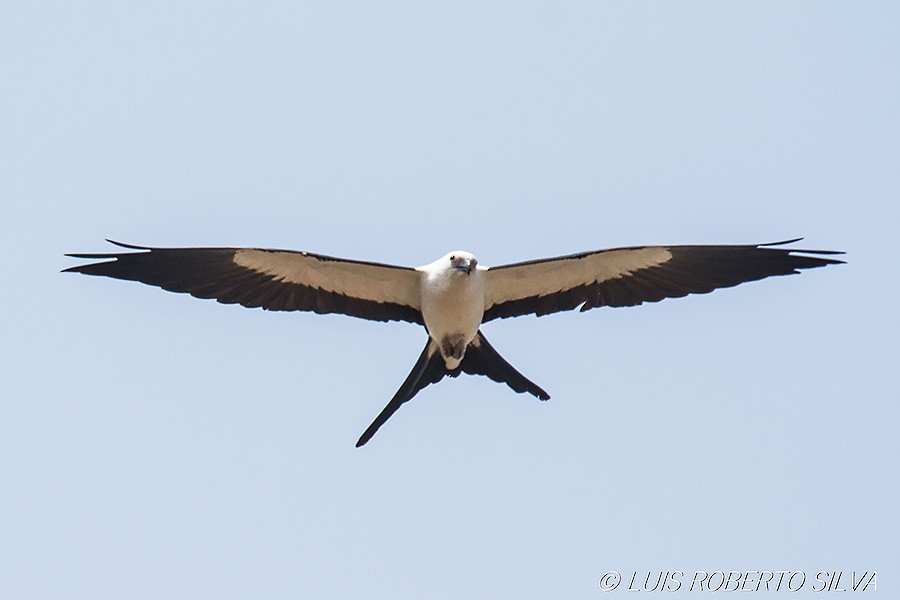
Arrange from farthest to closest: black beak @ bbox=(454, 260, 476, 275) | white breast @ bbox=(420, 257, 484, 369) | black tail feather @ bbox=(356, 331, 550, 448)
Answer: black tail feather @ bbox=(356, 331, 550, 448), white breast @ bbox=(420, 257, 484, 369), black beak @ bbox=(454, 260, 476, 275)

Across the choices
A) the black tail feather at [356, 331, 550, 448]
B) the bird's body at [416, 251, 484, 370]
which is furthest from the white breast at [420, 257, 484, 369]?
the black tail feather at [356, 331, 550, 448]

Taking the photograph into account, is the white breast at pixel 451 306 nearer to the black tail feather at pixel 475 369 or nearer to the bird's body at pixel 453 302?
the bird's body at pixel 453 302

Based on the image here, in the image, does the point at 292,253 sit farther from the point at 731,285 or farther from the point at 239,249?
the point at 731,285

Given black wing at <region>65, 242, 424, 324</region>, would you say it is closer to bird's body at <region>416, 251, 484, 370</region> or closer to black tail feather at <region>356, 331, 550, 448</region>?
bird's body at <region>416, 251, 484, 370</region>

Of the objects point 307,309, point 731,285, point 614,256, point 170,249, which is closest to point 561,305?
point 614,256

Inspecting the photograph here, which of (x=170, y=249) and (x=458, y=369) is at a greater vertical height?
(x=170, y=249)

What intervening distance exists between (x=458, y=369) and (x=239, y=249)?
2.08m

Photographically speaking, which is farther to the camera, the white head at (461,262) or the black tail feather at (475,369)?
the black tail feather at (475,369)

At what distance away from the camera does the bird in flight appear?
10922 millimetres

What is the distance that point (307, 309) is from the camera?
1126 cm

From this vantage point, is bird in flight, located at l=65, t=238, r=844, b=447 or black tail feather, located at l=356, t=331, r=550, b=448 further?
black tail feather, located at l=356, t=331, r=550, b=448

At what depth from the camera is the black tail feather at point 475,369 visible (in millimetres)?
11289

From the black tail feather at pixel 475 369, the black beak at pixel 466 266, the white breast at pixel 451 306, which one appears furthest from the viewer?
the black tail feather at pixel 475 369

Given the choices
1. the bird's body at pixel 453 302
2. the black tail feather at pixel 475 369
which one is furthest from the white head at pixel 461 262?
the black tail feather at pixel 475 369
